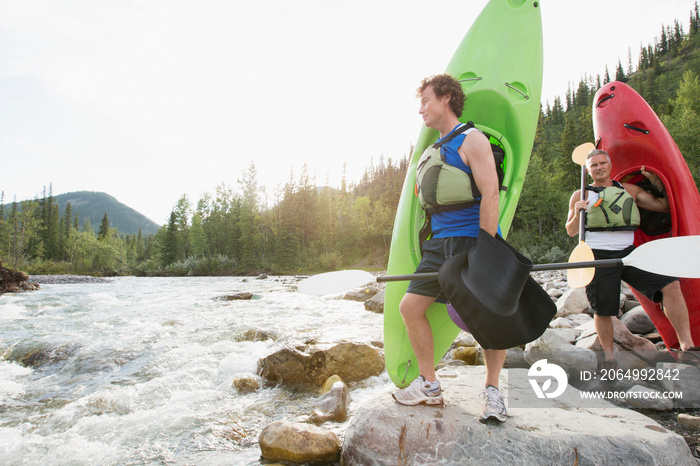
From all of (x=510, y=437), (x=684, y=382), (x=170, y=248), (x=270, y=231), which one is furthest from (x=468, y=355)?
(x=170, y=248)

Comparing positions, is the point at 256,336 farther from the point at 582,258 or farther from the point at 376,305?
the point at 582,258

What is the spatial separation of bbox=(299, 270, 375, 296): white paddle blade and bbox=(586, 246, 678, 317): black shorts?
1830 mm

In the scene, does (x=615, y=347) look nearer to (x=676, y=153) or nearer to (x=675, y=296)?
(x=675, y=296)

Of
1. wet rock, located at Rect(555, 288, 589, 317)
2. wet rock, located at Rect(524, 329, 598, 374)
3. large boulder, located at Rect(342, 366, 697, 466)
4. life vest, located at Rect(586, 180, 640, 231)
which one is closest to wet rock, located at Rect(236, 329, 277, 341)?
large boulder, located at Rect(342, 366, 697, 466)

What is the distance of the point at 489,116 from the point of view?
9.30 feet

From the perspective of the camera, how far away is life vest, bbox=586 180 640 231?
106 inches

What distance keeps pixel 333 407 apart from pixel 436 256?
5.32ft

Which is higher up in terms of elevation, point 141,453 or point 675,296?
point 675,296

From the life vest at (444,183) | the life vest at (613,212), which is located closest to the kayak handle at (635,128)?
the life vest at (613,212)

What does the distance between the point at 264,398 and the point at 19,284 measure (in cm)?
1797

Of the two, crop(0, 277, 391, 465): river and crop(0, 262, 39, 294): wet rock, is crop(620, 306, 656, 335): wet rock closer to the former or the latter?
crop(0, 277, 391, 465): river

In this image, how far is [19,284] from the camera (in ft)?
48.8

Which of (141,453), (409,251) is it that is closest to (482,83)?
(409,251)

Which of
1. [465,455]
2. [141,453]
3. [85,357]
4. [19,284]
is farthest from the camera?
[19,284]
